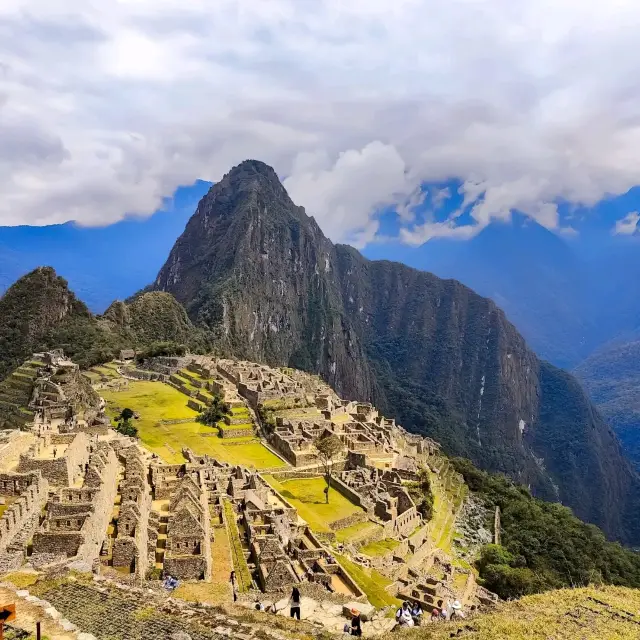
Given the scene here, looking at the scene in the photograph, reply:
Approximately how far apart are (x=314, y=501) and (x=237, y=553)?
13.7 meters

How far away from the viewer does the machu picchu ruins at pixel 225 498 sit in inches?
655

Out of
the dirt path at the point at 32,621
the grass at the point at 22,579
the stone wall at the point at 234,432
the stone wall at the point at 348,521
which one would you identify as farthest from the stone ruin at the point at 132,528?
the stone wall at the point at 234,432

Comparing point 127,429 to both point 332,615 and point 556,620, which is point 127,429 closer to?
point 332,615

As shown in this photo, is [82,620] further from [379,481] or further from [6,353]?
[6,353]

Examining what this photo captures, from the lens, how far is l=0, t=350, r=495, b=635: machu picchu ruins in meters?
16.6

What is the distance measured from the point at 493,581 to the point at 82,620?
91.3 feet

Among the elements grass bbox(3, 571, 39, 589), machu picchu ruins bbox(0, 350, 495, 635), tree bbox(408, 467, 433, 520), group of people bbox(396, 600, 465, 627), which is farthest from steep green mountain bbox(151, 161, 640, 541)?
grass bbox(3, 571, 39, 589)

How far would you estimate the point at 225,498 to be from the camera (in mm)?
25109

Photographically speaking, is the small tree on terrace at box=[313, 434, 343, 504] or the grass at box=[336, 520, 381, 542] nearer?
the grass at box=[336, 520, 381, 542]

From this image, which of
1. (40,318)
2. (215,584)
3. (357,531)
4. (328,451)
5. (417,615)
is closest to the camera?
(215,584)

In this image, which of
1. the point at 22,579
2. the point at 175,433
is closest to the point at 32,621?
the point at 22,579

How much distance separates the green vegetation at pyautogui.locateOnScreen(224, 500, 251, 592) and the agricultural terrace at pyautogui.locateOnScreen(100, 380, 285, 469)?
960 cm

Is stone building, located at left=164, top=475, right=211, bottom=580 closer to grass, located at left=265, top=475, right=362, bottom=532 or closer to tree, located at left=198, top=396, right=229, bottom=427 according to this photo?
grass, located at left=265, top=475, right=362, bottom=532

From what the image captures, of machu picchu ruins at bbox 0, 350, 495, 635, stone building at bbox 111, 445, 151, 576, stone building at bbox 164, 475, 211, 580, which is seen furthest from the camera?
stone building at bbox 164, 475, 211, 580
